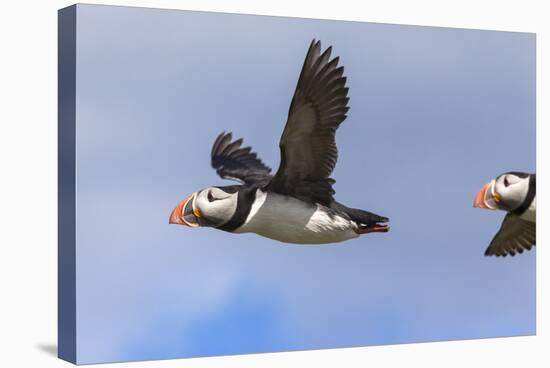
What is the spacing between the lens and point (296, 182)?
9211mm

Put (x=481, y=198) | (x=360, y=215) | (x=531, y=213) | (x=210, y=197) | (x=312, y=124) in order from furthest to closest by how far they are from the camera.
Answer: (x=531, y=213) → (x=481, y=198) → (x=360, y=215) → (x=210, y=197) → (x=312, y=124)

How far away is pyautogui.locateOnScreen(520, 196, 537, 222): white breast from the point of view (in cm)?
1040

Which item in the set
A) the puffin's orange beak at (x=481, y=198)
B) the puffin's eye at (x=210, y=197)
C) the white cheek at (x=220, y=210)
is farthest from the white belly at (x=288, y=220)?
the puffin's orange beak at (x=481, y=198)

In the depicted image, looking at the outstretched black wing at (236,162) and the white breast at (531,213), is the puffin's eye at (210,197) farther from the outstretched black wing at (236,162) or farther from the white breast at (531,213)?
the white breast at (531,213)

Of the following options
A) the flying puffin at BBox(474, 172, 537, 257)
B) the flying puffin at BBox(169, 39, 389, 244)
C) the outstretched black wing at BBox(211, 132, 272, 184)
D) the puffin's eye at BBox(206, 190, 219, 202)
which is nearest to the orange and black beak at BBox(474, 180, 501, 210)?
the flying puffin at BBox(474, 172, 537, 257)

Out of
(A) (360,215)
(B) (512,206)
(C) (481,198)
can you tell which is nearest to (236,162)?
(A) (360,215)

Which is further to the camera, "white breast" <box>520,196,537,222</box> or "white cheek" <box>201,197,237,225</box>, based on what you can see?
"white breast" <box>520,196,537,222</box>

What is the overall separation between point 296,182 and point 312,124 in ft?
1.71

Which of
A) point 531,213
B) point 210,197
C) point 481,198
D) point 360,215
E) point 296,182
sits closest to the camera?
point 210,197

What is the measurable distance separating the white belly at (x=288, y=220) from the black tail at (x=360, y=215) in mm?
79

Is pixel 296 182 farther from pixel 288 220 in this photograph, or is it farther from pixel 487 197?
pixel 487 197

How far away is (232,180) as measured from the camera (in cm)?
920

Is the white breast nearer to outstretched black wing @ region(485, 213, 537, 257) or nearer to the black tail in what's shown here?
outstretched black wing @ region(485, 213, 537, 257)

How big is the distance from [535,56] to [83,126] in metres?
3.98
